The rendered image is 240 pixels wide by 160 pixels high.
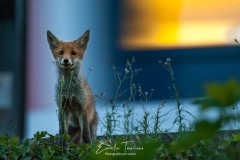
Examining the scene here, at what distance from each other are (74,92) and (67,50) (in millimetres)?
263

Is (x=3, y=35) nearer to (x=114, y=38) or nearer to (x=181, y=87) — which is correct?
(x=114, y=38)

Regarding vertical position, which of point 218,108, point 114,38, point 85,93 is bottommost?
point 218,108

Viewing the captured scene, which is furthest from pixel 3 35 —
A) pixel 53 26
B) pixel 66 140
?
pixel 66 140

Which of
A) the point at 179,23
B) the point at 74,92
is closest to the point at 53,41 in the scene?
the point at 74,92

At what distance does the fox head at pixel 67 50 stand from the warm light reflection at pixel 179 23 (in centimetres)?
285

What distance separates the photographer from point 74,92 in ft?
16.1

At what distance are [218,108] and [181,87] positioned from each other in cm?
552

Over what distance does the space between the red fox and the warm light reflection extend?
2.80 metres

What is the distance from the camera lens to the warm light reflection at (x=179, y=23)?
768cm

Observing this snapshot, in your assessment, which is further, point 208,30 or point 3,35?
point 3,35

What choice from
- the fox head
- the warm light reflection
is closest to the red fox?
the fox head

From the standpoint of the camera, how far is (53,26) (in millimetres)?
7852

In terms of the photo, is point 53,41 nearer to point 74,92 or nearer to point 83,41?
point 83,41

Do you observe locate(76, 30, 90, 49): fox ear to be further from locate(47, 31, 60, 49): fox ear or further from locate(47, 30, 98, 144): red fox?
locate(47, 31, 60, 49): fox ear
